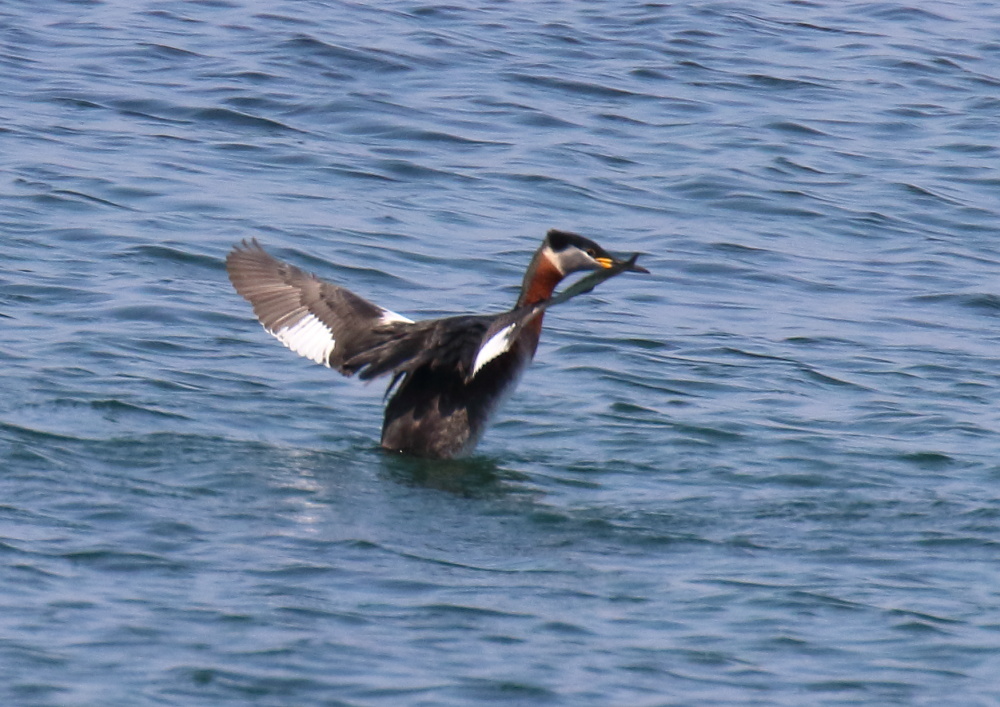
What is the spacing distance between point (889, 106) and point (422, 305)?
7.92m

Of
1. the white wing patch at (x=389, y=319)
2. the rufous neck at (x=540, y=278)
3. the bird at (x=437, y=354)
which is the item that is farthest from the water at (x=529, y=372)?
the rufous neck at (x=540, y=278)

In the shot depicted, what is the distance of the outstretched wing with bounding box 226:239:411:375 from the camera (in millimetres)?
9258

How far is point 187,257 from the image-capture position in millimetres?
12172

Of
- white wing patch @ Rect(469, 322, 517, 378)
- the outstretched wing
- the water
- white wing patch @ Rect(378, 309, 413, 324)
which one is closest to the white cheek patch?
the outstretched wing

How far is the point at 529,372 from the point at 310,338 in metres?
1.77

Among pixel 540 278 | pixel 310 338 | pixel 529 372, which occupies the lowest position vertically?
pixel 529 372

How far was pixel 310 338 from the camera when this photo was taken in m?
9.41

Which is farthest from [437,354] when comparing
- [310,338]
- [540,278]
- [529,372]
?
[529,372]

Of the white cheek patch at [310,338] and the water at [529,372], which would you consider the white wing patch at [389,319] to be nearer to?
the white cheek patch at [310,338]

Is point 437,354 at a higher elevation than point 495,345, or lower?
lower

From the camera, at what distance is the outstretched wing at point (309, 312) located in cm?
926

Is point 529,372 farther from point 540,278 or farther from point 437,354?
point 437,354

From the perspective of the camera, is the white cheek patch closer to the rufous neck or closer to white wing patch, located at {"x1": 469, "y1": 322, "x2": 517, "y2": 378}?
the rufous neck

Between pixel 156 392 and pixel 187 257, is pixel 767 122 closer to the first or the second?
pixel 187 257
